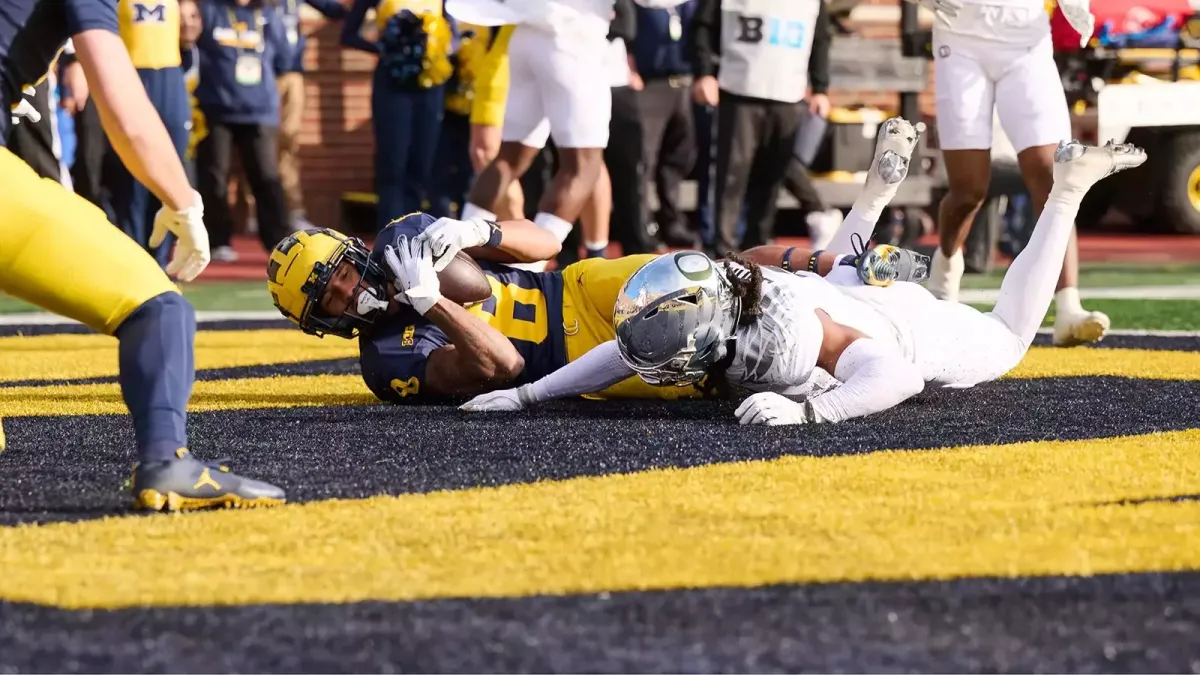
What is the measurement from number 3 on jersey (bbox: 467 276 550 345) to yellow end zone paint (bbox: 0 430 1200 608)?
1508 millimetres

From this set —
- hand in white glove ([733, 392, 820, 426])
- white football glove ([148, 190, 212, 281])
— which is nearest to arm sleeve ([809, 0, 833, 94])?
hand in white glove ([733, 392, 820, 426])

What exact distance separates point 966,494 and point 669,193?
33.5 ft

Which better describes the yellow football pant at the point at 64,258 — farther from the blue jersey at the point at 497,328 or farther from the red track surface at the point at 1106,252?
the red track surface at the point at 1106,252

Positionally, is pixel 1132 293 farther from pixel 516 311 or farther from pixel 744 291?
pixel 744 291

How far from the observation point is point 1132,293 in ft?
33.7

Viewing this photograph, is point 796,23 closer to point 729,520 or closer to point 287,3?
point 287,3

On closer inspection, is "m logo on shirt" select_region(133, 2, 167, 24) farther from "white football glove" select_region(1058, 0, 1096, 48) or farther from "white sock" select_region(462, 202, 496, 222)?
"white football glove" select_region(1058, 0, 1096, 48)

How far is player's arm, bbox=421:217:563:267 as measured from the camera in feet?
17.3

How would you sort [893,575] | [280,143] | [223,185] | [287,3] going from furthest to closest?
[280,143] → [287,3] → [223,185] → [893,575]

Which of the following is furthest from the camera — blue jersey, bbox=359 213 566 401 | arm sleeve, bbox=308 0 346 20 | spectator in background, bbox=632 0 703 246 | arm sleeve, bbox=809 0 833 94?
spectator in background, bbox=632 0 703 246

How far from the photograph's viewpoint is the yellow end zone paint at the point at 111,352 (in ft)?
23.3

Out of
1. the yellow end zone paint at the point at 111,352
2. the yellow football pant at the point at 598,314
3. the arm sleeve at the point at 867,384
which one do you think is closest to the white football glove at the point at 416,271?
the yellow football pant at the point at 598,314

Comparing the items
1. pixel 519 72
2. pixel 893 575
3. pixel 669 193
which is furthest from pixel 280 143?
pixel 893 575

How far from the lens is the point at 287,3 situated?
14.6 meters
